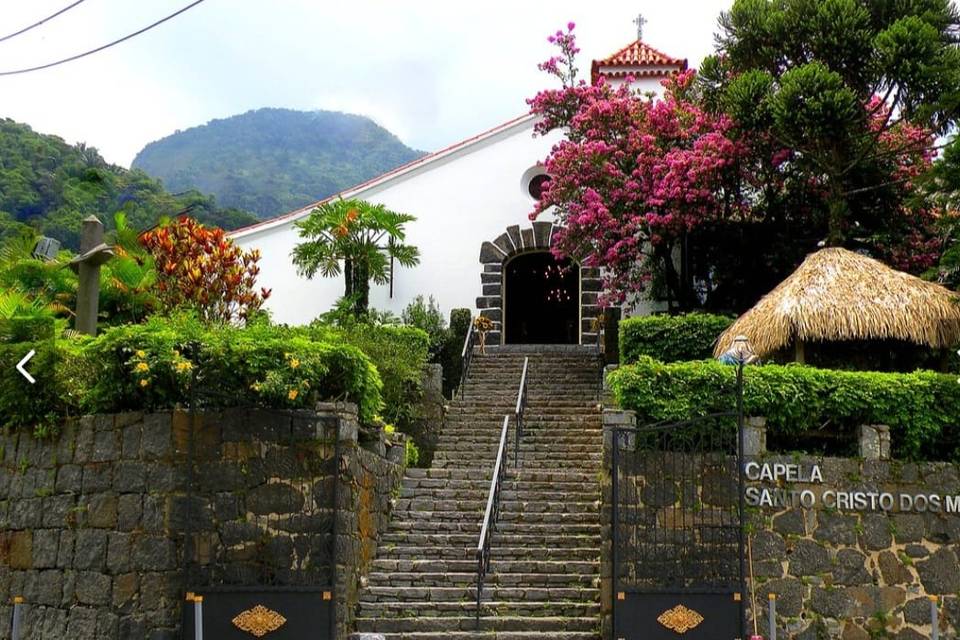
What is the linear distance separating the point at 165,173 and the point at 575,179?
187ft

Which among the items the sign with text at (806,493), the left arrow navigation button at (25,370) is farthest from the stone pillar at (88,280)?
the sign with text at (806,493)

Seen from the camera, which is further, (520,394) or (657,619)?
(520,394)

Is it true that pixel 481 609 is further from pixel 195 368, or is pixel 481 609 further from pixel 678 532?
pixel 195 368

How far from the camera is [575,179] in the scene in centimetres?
1888

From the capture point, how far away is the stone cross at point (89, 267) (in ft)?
42.9

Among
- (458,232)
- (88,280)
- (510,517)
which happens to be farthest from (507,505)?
(458,232)

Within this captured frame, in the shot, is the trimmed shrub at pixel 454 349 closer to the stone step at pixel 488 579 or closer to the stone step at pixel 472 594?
the stone step at pixel 488 579

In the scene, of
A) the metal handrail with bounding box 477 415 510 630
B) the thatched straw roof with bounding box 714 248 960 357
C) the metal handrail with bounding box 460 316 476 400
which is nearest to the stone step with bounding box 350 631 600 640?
the metal handrail with bounding box 477 415 510 630

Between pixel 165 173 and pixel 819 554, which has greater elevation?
pixel 165 173

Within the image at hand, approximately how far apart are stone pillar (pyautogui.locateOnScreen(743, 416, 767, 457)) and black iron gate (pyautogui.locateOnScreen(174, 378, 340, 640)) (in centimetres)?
443

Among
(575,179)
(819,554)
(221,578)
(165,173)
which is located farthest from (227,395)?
(165,173)

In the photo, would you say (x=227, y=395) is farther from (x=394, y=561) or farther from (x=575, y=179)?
(x=575, y=179)

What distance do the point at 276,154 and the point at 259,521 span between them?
6703 centimetres

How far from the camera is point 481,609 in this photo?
38.8ft
